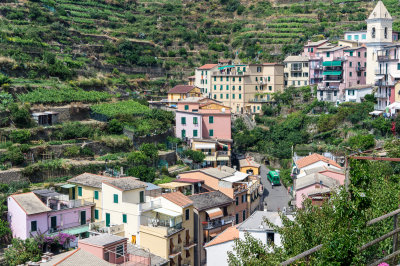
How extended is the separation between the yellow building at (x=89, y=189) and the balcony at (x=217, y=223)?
21.5 ft

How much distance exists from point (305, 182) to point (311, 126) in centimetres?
1840

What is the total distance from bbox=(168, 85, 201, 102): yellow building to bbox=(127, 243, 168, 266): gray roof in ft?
97.8

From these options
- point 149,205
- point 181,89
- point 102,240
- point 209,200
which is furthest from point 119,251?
point 181,89

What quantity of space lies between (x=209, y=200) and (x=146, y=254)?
7.76 meters

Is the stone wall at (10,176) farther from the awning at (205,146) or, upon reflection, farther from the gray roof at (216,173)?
the awning at (205,146)

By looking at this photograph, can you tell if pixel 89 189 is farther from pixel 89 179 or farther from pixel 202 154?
pixel 202 154

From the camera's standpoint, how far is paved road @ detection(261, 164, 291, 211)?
139 ft

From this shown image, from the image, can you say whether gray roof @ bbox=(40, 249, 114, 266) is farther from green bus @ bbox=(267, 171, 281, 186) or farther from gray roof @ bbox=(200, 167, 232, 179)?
green bus @ bbox=(267, 171, 281, 186)

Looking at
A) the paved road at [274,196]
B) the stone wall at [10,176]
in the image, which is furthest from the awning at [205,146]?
the stone wall at [10,176]

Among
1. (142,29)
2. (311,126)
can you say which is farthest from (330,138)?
(142,29)

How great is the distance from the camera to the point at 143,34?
74.0 metres

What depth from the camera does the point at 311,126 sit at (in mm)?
55531

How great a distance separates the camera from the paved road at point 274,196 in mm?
42500

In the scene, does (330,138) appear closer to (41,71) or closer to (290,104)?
(290,104)
